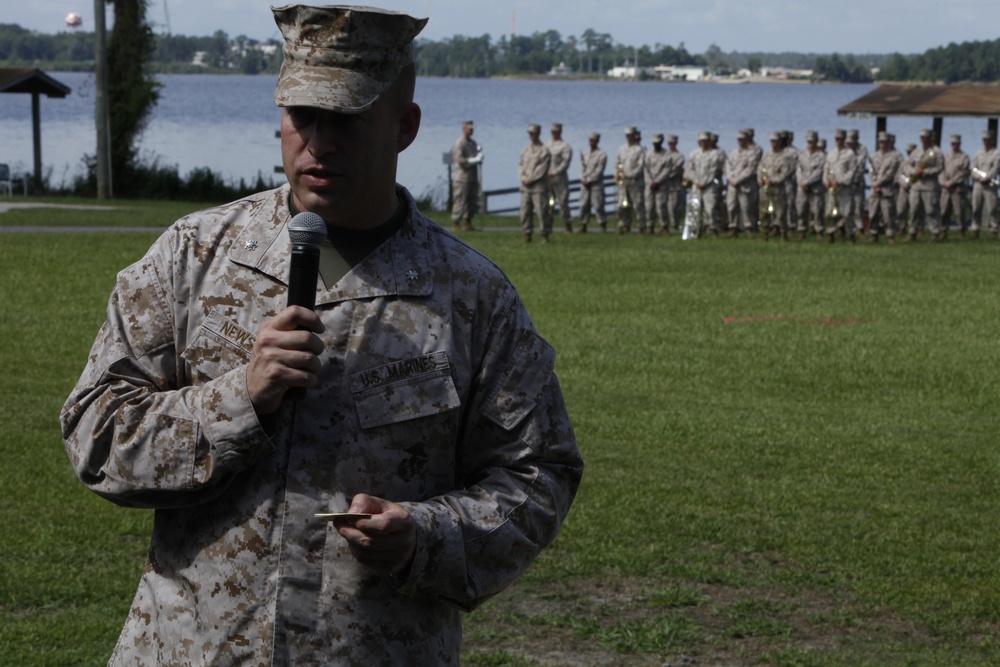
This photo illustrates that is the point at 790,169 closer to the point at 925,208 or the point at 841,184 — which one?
the point at 841,184

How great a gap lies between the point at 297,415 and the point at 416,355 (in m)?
0.24

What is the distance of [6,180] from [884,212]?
834 inches

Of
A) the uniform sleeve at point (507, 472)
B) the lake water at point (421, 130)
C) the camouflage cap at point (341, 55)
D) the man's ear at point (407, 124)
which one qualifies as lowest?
the lake water at point (421, 130)

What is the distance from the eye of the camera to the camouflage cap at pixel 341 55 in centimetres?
269

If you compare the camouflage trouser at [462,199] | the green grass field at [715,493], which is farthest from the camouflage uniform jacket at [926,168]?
the green grass field at [715,493]

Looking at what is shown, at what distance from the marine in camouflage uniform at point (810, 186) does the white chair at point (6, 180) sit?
18.8m

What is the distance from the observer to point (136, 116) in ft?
132

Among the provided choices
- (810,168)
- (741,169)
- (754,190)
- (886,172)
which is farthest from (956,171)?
(741,169)

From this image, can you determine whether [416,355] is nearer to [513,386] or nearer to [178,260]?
[513,386]

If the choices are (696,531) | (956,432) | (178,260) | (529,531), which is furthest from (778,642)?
(956,432)

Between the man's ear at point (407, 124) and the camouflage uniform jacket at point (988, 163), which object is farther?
the camouflage uniform jacket at point (988, 163)

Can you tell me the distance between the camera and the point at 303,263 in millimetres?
2428

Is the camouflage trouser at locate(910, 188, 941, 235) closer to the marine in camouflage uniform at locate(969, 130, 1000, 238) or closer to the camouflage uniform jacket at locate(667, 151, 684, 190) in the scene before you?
the marine in camouflage uniform at locate(969, 130, 1000, 238)

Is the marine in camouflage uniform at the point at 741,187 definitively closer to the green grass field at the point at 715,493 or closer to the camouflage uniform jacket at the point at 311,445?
the green grass field at the point at 715,493
